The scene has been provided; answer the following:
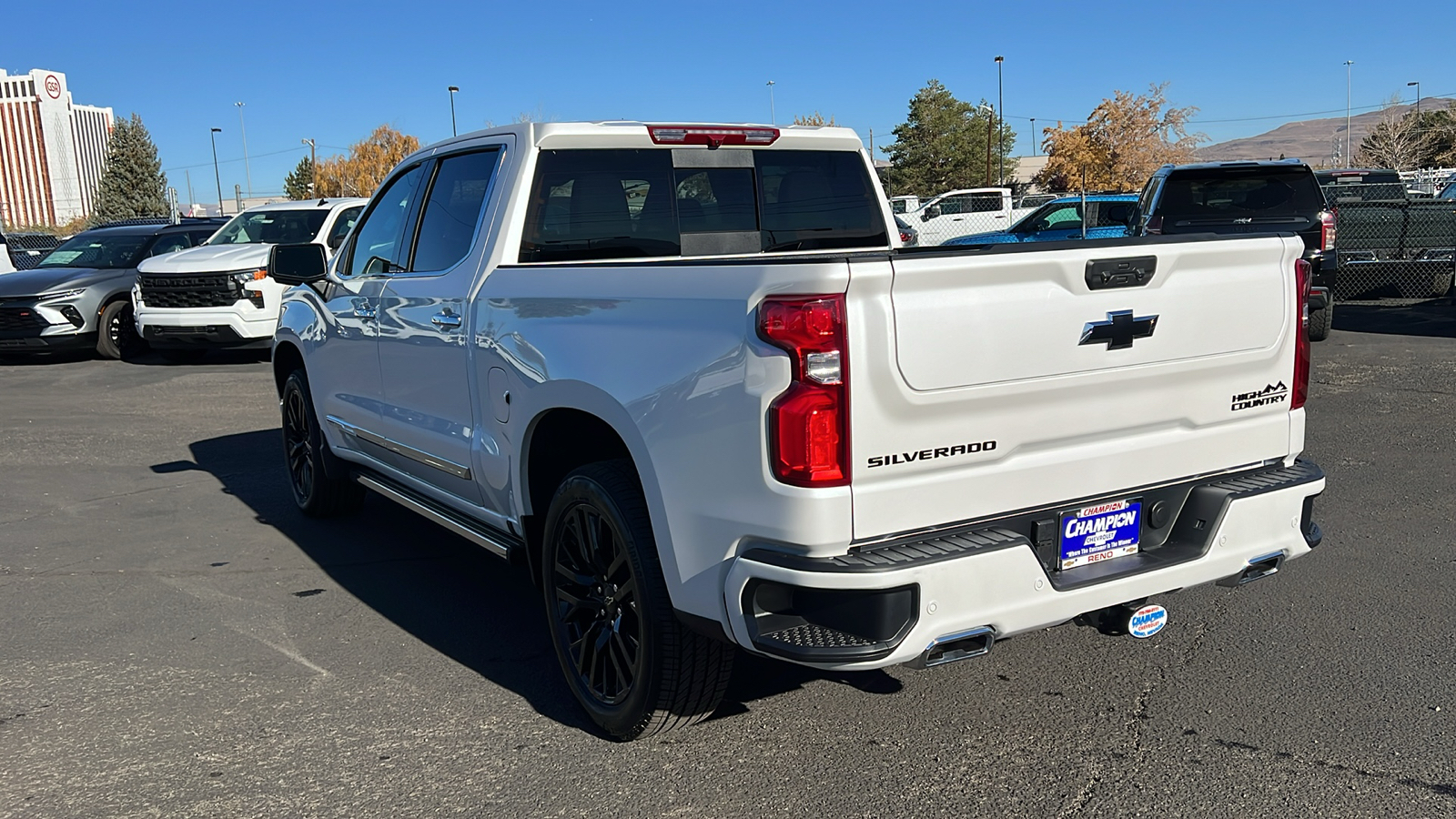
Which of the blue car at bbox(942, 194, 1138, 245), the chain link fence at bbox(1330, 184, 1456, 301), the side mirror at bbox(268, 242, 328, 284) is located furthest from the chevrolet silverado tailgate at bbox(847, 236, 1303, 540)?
the blue car at bbox(942, 194, 1138, 245)

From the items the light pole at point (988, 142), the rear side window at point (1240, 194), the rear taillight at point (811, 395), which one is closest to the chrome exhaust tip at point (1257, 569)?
the rear taillight at point (811, 395)

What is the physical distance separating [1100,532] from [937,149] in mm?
67381

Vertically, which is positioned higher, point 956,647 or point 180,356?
point 956,647

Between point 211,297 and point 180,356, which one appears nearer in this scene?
point 211,297

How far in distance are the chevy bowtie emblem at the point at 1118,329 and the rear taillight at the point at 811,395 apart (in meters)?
0.76

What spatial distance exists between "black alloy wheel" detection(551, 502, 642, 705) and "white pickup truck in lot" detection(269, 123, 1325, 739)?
0.03 feet

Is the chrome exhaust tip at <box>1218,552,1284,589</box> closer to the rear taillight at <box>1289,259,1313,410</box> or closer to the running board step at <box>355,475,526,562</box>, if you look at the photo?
the rear taillight at <box>1289,259,1313,410</box>

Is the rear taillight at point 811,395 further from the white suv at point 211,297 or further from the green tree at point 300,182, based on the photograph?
the green tree at point 300,182

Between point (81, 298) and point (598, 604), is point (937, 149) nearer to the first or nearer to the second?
point (81, 298)

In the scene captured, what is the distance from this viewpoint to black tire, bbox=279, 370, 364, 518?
21.1ft

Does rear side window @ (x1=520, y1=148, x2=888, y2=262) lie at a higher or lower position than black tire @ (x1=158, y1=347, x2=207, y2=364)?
higher

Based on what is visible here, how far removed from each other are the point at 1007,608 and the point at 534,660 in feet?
6.66

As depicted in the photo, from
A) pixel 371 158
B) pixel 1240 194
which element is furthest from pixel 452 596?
pixel 371 158

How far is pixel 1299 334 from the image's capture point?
370 centimetres
